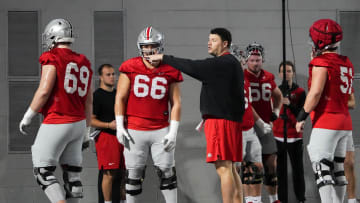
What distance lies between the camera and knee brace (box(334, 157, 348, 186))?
442 cm

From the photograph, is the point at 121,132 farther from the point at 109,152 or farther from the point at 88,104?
the point at 109,152

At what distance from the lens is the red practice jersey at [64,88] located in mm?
4168

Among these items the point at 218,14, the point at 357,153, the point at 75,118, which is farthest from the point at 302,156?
the point at 75,118

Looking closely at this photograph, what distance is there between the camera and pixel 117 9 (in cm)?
620

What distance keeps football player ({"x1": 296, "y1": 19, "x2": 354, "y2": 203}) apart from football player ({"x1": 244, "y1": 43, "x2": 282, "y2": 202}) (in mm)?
1332

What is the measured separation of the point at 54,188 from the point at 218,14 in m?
3.03

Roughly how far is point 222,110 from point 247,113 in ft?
3.39

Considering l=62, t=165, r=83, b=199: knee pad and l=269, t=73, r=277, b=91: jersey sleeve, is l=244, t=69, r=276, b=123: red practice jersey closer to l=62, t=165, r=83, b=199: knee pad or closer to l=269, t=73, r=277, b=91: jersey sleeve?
l=269, t=73, r=277, b=91: jersey sleeve

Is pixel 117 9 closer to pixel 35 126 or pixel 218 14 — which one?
pixel 218 14

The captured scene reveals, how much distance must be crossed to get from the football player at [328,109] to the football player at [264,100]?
1332mm

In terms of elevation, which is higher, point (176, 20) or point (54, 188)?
point (176, 20)

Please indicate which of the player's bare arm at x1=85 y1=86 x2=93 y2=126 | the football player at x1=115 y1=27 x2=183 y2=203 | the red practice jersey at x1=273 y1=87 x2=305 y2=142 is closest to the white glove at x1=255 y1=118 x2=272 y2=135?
the red practice jersey at x1=273 y1=87 x2=305 y2=142

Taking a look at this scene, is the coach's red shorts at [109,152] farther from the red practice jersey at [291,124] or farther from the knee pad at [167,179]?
the red practice jersey at [291,124]

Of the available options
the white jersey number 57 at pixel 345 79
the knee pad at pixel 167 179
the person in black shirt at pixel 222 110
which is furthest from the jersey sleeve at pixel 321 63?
the knee pad at pixel 167 179
